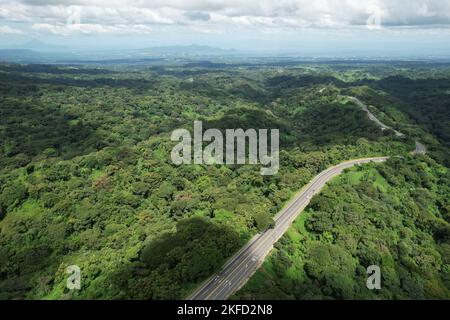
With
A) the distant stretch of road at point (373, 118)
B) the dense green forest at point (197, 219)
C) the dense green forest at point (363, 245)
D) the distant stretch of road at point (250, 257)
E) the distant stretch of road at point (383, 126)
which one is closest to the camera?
the distant stretch of road at point (250, 257)

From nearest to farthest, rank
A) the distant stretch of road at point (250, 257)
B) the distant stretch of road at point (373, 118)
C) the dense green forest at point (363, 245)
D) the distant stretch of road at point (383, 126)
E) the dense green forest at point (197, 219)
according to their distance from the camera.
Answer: the distant stretch of road at point (250, 257), the dense green forest at point (363, 245), the dense green forest at point (197, 219), the distant stretch of road at point (383, 126), the distant stretch of road at point (373, 118)

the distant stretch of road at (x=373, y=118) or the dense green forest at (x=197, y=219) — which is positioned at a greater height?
the distant stretch of road at (x=373, y=118)

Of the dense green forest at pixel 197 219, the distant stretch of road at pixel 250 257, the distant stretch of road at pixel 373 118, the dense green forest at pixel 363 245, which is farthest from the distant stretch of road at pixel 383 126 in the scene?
the distant stretch of road at pixel 250 257

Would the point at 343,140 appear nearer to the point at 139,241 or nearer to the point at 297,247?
the point at 297,247

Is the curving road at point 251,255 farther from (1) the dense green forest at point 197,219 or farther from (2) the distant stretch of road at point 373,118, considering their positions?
(2) the distant stretch of road at point 373,118

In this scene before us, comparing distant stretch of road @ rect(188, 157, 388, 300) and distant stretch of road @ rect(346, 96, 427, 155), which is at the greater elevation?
distant stretch of road @ rect(346, 96, 427, 155)

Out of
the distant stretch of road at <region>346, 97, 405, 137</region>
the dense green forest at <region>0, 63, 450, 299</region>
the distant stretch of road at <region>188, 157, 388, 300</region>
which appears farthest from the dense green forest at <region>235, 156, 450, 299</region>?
the distant stretch of road at <region>346, 97, 405, 137</region>

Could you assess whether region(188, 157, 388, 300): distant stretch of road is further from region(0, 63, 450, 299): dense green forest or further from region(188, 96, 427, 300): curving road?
region(0, 63, 450, 299): dense green forest

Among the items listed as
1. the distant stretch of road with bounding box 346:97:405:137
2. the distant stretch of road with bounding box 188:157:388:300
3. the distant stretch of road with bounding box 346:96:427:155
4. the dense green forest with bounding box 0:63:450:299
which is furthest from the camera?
the distant stretch of road with bounding box 346:97:405:137

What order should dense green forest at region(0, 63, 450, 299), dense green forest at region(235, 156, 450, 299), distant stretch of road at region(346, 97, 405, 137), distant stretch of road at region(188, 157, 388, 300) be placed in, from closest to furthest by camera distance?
distant stretch of road at region(188, 157, 388, 300), dense green forest at region(235, 156, 450, 299), dense green forest at region(0, 63, 450, 299), distant stretch of road at region(346, 97, 405, 137)
